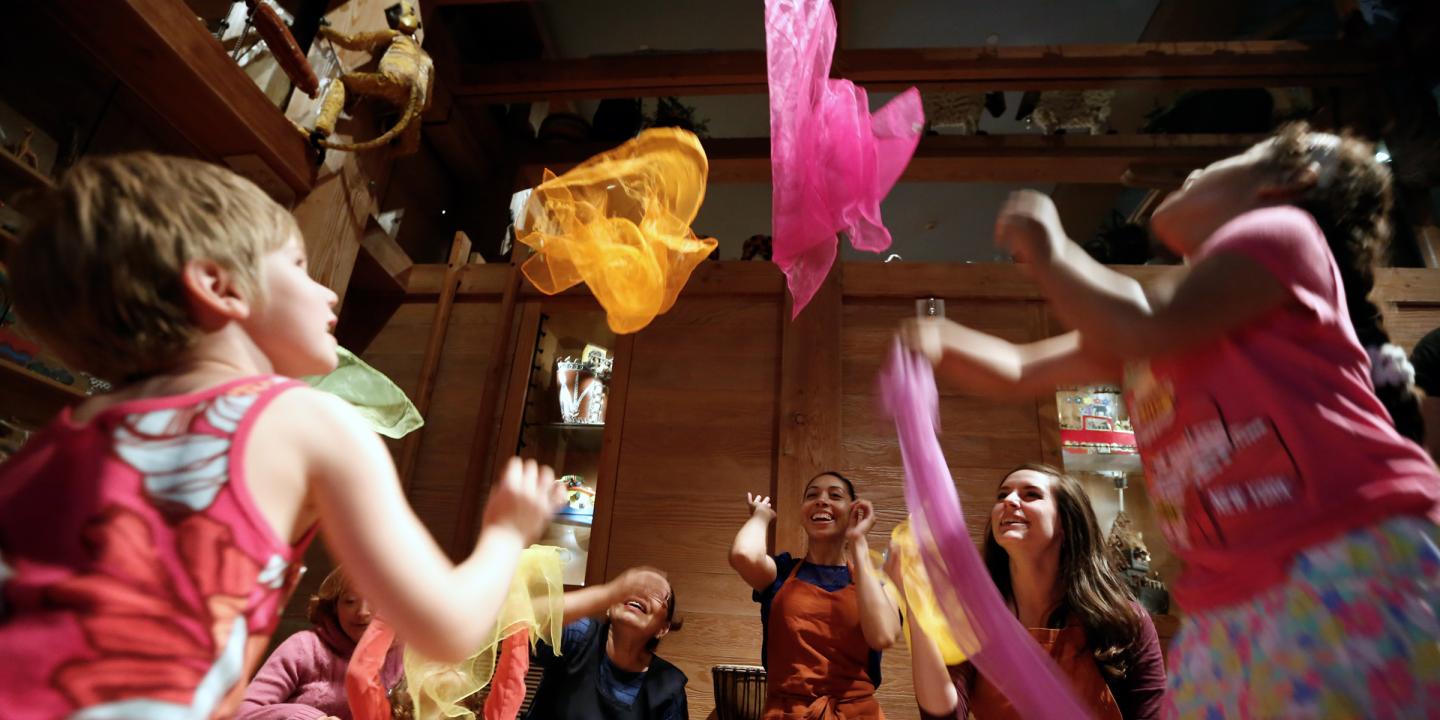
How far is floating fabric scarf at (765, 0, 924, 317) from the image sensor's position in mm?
1521

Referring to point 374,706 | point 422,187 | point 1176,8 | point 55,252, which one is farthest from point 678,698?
point 1176,8

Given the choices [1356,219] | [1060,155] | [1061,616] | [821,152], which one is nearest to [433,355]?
[821,152]

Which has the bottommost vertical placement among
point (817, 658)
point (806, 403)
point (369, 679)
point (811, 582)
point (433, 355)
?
point (369, 679)

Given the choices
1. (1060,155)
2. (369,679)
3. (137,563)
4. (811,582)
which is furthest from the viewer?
(1060,155)

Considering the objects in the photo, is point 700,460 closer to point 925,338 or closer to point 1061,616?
point 1061,616

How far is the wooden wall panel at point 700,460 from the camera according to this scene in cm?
269

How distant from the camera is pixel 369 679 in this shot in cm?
165

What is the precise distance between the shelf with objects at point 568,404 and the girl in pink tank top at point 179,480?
241 centimetres

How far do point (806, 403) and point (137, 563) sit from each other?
2.51 meters

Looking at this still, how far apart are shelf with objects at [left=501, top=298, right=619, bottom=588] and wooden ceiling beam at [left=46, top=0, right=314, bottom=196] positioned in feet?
3.91

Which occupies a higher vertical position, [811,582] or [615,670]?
[811,582]

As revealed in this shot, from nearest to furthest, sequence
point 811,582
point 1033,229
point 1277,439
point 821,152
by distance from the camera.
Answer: point 1277,439
point 1033,229
point 821,152
point 811,582

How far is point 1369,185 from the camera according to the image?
85 cm

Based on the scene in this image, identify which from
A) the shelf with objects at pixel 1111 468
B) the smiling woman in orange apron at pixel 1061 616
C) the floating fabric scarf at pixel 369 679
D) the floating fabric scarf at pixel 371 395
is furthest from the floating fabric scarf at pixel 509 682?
the shelf with objects at pixel 1111 468
